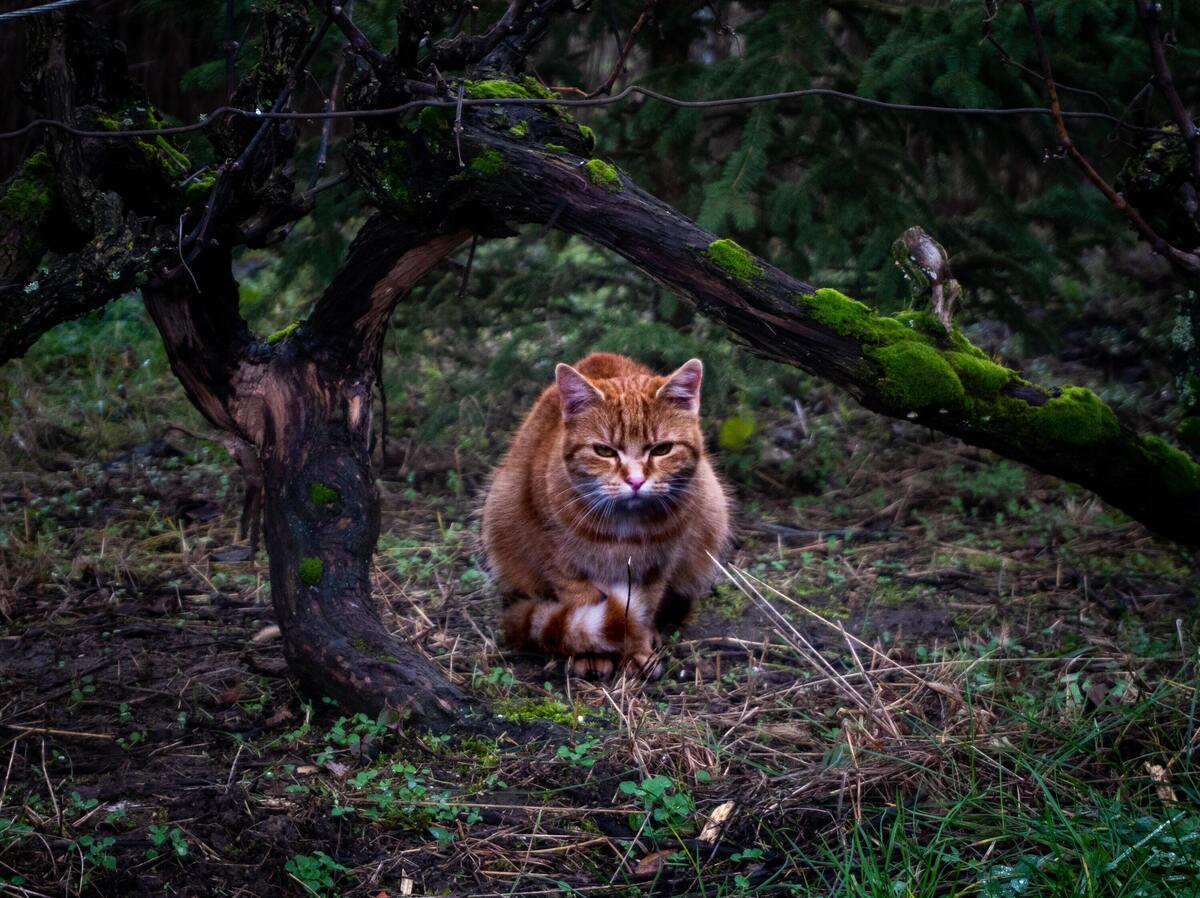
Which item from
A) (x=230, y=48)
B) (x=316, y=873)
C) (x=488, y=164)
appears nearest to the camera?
(x=316, y=873)

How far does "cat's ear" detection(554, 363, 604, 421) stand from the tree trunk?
715 mm

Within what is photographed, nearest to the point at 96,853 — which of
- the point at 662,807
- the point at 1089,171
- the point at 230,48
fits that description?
the point at 662,807

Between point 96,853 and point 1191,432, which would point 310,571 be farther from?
point 1191,432

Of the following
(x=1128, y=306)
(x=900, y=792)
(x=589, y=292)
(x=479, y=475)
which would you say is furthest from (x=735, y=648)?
(x=1128, y=306)

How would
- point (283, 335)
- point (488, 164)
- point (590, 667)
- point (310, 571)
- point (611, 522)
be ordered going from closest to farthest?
point (488, 164) → point (310, 571) → point (283, 335) → point (590, 667) → point (611, 522)

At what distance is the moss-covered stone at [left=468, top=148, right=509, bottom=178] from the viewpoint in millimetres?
3238

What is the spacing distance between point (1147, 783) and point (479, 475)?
3902 mm

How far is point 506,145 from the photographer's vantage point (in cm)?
326

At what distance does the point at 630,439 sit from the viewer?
157 inches

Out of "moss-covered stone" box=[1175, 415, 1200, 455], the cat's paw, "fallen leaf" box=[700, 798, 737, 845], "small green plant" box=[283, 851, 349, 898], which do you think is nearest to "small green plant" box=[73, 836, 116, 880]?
"small green plant" box=[283, 851, 349, 898]

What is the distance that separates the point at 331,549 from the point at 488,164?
125 cm

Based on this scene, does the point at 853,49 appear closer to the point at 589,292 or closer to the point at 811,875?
the point at 589,292

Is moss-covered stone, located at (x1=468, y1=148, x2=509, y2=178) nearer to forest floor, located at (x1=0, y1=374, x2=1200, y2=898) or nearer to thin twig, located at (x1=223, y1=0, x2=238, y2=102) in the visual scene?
thin twig, located at (x1=223, y1=0, x2=238, y2=102)

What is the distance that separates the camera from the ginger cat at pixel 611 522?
13.1 feet
